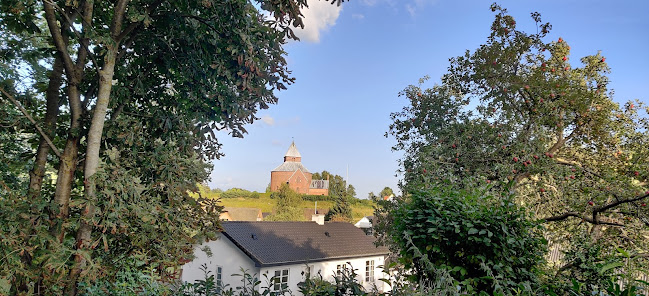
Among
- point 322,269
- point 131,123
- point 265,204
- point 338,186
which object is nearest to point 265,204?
point 265,204

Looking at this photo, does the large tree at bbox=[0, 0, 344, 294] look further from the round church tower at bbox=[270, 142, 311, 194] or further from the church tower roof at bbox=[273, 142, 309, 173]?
the church tower roof at bbox=[273, 142, 309, 173]

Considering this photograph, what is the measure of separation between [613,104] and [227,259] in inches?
566

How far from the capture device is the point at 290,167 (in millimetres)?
82750

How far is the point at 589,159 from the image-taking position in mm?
9156

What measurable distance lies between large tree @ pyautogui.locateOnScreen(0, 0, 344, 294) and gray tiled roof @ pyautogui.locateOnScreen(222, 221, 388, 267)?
10908 millimetres

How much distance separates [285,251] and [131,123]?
13.5m

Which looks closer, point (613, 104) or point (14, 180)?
point (14, 180)

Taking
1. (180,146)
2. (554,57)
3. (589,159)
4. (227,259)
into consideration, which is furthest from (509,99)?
(227,259)

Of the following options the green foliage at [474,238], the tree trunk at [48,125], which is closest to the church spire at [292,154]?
the tree trunk at [48,125]

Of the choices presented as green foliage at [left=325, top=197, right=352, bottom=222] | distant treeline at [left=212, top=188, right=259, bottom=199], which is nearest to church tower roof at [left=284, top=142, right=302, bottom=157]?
distant treeline at [left=212, top=188, right=259, bottom=199]

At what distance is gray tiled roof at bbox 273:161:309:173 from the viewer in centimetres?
8195

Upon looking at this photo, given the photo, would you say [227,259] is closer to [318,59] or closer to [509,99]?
[318,59]

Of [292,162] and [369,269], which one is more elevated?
[292,162]

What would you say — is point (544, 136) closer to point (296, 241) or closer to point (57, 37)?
point (57, 37)
